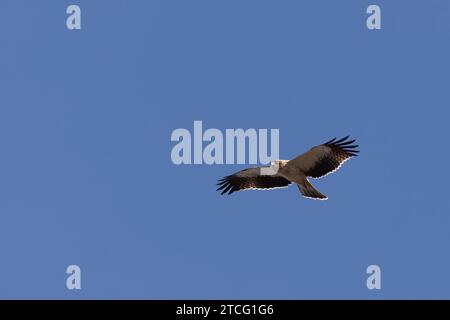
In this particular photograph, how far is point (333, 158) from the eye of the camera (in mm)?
23547

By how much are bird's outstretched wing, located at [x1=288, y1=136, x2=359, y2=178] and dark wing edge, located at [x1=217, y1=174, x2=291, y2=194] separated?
1018mm

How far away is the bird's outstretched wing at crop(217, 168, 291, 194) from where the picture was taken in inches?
959

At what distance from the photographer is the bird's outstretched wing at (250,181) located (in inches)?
959

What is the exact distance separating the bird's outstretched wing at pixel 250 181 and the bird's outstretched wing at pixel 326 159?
1.03m

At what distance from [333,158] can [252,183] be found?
7.49 feet

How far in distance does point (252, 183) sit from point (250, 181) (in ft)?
0.23

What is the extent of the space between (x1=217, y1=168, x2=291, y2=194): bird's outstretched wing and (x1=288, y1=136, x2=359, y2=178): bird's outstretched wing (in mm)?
1035

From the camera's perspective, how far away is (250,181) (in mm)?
24688

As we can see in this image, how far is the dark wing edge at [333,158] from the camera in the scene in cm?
2341

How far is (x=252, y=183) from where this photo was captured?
24672mm
